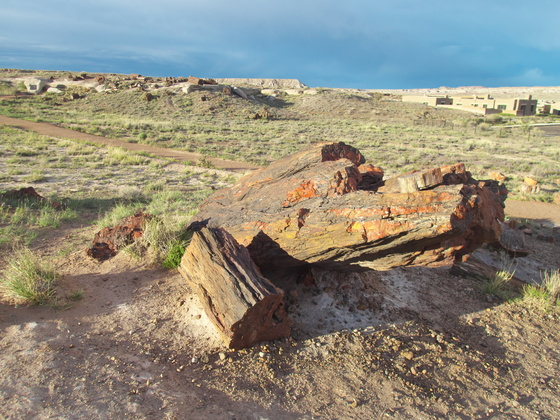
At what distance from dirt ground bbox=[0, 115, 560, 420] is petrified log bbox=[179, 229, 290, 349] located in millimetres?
225

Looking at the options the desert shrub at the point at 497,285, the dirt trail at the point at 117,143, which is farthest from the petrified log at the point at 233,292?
the dirt trail at the point at 117,143

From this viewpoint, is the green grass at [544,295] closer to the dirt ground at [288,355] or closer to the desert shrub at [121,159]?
the dirt ground at [288,355]

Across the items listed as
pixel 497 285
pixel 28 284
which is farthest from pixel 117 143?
pixel 497 285

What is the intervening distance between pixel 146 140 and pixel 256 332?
882 inches

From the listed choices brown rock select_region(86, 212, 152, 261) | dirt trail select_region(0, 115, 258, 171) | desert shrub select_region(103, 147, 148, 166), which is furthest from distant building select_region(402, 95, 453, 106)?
brown rock select_region(86, 212, 152, 261)

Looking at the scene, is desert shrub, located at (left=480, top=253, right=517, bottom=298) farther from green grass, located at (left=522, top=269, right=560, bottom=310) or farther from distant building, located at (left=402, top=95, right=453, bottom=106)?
distant building, located at (left=402, top=95, right=453, bottom=106)

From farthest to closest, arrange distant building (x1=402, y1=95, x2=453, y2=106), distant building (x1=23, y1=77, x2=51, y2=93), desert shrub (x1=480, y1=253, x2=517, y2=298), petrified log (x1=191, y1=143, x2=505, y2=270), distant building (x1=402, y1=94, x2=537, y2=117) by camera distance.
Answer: distant building (x1=402, y1=95, x2=453, y2=106), distant building (x1=402, y1=94, x2=537, y2=117), distant building (x1=23, y1=77, x2=51, y2=93), desert shrub (x1=480, y1=253, x2=517, y2=298), petrified log (x1=191, y1=143, x2=505, y2=270)

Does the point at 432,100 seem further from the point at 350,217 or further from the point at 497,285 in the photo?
the point at 350,217

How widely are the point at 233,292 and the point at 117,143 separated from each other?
70.3 feet

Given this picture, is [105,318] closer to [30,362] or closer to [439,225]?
[30,362]

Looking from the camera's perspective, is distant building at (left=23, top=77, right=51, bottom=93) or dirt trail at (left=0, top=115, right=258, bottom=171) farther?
distant building at (left=23, top=77, right=51, bottom=93)

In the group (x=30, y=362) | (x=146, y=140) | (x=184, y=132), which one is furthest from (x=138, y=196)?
(x=184, y=132)

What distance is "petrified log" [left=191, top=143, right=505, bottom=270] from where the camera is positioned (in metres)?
4.18

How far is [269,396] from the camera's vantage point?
→ 3795 mm
